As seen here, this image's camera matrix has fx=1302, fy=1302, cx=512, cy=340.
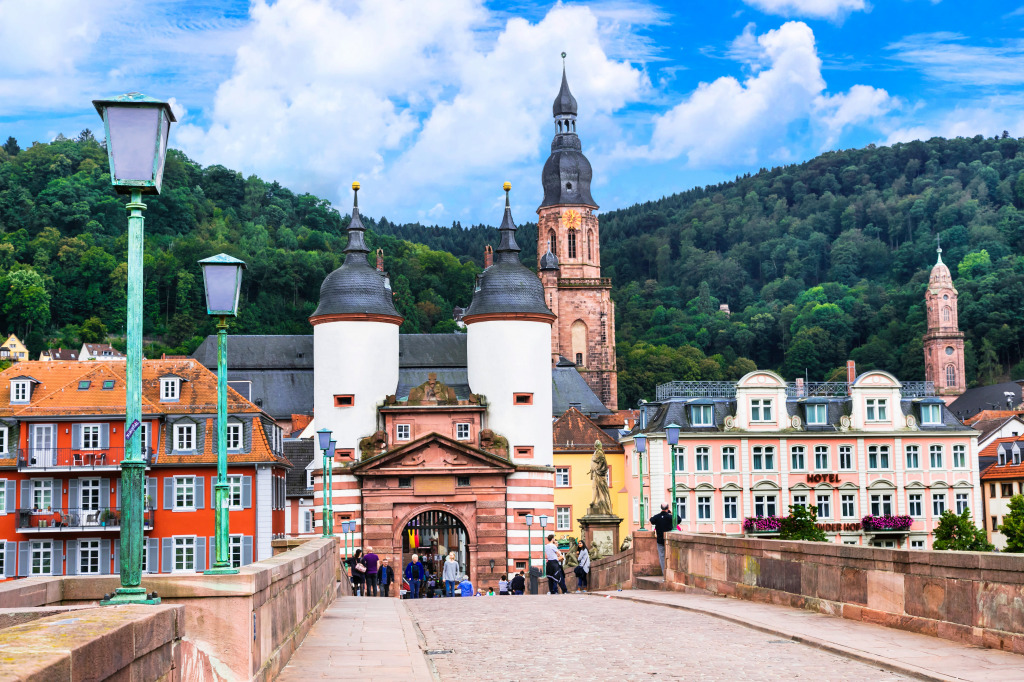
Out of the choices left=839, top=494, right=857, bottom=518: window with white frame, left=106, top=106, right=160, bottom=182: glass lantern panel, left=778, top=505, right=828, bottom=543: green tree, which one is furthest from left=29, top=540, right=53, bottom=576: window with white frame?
left=106, top=106, right=160, bottom=182: glass lantern panel

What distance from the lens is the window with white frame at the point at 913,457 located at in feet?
233

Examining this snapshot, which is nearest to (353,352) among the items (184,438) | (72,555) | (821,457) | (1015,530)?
(184,438)

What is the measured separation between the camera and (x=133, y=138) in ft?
31.1

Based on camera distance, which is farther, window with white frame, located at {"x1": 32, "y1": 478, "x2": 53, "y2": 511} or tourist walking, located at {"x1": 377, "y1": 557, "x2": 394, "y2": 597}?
window with white frame, located at {"x1": 32, "y1": 478, "x2": 53, "y2": 511}

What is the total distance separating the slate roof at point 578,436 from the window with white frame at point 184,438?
23.2 metres

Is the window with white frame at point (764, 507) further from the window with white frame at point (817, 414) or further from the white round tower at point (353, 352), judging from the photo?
the white round tower at point (353, 352)

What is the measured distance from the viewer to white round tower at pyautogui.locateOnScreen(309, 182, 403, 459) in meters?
53.7

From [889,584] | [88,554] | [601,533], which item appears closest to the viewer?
[889,584]

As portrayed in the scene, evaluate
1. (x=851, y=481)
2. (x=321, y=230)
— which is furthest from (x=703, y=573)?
(x=321, y=230)

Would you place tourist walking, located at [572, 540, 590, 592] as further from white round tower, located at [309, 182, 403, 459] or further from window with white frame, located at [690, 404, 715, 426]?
window with white frame, located at [690, 404, 715, 426]

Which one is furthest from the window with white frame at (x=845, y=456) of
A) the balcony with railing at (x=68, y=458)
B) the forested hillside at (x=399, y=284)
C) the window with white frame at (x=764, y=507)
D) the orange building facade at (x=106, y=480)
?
the forested hillside at (x=399, y=284)

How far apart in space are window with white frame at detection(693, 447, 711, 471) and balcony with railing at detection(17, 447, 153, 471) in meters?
28.4

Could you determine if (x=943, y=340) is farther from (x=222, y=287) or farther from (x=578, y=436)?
(x=222, y=287)

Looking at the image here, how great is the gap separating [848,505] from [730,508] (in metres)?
6.64
